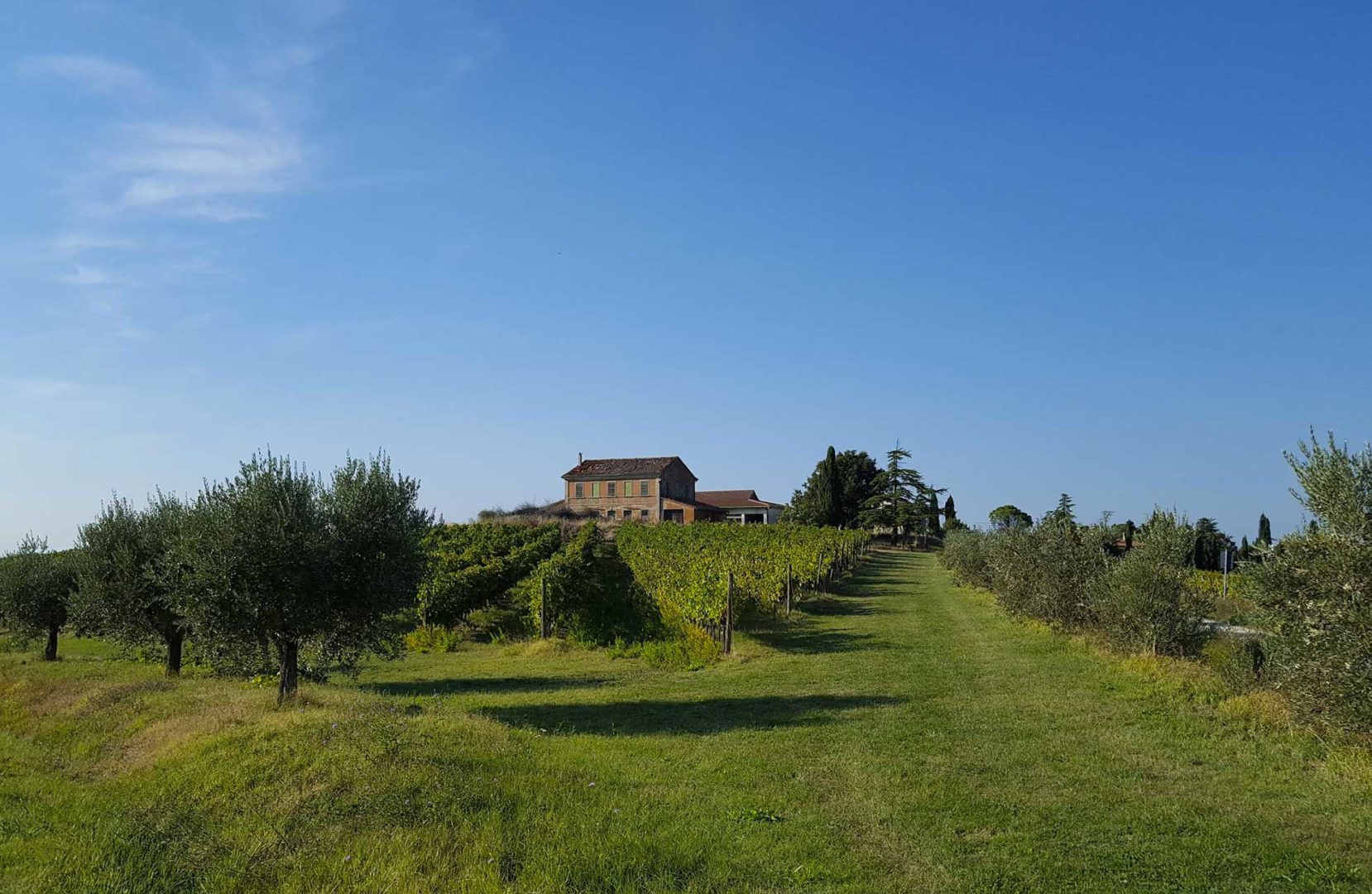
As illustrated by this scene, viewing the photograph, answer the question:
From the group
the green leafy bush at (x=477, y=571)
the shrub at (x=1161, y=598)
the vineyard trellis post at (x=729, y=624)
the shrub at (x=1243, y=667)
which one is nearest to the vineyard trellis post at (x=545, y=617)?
the green leafy bush at (x=477, y=571)

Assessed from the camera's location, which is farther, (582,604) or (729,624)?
(582,604)

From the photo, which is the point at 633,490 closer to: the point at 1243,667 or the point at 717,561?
the point at 717,561

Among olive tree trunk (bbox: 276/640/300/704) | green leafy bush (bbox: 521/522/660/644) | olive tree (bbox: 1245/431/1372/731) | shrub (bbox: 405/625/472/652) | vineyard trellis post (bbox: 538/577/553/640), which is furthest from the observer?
shrub (bbox: 405/625/472/652)

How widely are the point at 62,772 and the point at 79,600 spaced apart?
10.7 meters

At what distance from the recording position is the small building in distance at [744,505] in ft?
342

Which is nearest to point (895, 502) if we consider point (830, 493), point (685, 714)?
point (830, 493)

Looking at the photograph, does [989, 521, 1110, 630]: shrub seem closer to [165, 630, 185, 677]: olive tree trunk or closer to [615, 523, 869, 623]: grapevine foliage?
[615, 523, 869, 623]: grapevine foliage

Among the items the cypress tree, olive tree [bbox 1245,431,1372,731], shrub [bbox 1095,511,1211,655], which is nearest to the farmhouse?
the cypress tree

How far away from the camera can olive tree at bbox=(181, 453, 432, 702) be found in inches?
617

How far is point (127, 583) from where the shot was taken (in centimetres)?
2141

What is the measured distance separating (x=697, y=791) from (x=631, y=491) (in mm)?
68701

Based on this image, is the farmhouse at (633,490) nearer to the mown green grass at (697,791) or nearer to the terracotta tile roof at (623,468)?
the terracotta tile roof at (623,468)

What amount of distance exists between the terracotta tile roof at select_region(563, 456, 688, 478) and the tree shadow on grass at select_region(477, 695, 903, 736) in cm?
6065

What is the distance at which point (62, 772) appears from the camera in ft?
42.8
